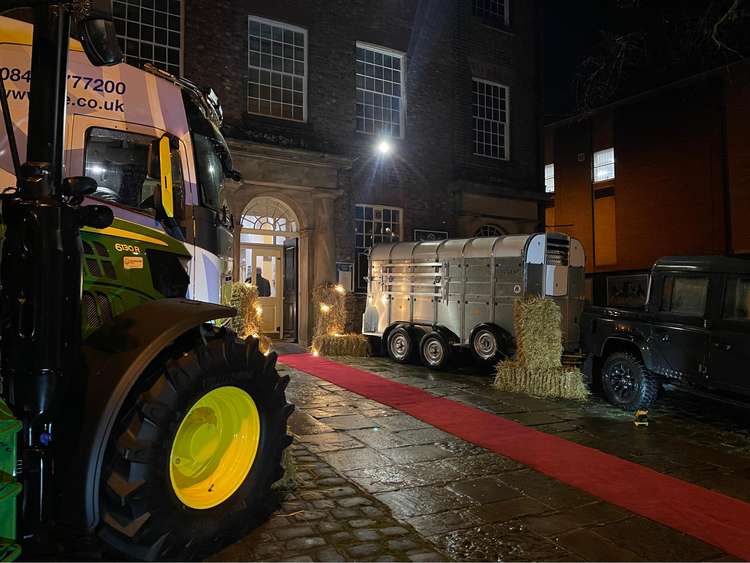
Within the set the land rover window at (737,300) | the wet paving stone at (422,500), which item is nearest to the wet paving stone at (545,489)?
the wet paving stone at (422,500)

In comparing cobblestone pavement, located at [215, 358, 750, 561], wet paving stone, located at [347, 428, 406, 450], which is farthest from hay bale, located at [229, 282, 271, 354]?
wet paving stone, located at [347, 428, 406, 450]

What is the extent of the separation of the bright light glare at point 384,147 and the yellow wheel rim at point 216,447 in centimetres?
1271

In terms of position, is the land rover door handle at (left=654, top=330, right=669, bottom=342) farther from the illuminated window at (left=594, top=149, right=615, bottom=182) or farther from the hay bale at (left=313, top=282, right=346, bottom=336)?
the illuminated window at (left=594, top=149, right=615, bottom=182)

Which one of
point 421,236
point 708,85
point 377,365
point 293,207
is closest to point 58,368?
point 377,365

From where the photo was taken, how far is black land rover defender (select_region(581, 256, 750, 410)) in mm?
6695

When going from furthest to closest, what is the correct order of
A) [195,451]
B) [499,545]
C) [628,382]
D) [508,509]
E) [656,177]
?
[656,177]
[628,382]
[508,509]
[499,545]
[195,451]

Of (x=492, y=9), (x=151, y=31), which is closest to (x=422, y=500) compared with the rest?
(x=151, y=31)

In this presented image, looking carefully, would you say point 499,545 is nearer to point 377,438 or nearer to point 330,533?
point 330,533

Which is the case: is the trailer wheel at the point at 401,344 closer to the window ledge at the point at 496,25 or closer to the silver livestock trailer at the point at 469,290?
the silver livestock trailer at the point at 469,290

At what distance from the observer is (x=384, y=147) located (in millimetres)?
15633

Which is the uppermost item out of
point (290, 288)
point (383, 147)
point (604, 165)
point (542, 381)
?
point (604, 165)

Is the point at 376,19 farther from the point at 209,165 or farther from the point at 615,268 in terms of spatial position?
the point at 615,268

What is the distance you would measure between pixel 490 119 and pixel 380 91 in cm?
412

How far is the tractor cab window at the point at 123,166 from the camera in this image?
436 cm
